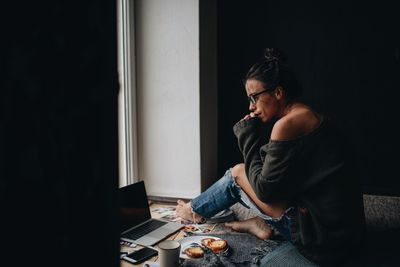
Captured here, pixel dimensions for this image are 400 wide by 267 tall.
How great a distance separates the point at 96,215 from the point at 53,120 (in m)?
0.14

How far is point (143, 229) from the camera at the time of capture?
1973mm

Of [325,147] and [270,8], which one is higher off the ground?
[270,8]

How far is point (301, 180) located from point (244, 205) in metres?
0.47

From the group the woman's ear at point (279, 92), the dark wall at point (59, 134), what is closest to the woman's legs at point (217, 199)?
the woman's ear at point (279, 92)

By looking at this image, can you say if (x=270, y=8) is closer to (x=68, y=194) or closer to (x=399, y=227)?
(x=399, y=227)

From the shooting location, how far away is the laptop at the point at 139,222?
73.7 inches

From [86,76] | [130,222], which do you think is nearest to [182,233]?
[130,222]

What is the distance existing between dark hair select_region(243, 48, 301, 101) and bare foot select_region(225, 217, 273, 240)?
745 millimetres

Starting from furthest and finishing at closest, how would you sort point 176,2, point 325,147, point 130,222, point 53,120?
point 176,2, point 130,222, point 325,147, point 53,120

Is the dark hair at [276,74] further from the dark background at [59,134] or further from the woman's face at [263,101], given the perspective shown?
the dark background at [59,134]

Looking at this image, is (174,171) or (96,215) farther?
(174,171)

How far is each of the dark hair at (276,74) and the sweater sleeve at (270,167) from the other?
0.25 meters

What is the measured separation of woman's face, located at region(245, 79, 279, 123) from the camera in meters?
1.69

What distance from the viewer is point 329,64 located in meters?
2.63
